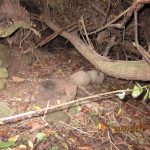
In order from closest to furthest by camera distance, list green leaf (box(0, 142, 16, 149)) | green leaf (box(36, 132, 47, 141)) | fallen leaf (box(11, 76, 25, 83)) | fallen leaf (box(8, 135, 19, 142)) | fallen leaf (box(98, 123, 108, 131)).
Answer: green leaf (box(0, 142, 16, 149)) < fallen leaf (box(8, 135, 19, 142)) < green leaf (box(36, 132, 47, 141)) < fallen leaf (box(98, 123, 108, 131)) < fallen leaf (box(11, 76, 25, 83))

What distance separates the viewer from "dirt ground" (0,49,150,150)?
324 cm

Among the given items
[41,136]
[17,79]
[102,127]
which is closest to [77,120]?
[102,127]

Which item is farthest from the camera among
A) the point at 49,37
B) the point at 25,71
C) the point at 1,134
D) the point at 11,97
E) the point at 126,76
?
the point at 49,37

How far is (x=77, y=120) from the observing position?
3.73 metres

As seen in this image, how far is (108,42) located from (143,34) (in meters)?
0.64

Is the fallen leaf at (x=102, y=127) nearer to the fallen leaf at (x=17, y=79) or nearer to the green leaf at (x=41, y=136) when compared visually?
the green leaf at (x=41, y=136)

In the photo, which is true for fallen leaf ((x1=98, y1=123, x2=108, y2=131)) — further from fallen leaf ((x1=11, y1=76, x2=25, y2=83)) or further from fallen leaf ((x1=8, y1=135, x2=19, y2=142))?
fallen leaf ((x1=11, y1=76, x2=25, y2=83))

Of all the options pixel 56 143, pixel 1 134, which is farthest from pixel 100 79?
pixel 1 134

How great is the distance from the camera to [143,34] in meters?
4.82

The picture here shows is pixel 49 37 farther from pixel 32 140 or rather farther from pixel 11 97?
pixel 32 140

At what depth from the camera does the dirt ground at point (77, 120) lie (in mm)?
3238

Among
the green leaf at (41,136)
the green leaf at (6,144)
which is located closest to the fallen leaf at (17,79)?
the green leaf at (41,136)

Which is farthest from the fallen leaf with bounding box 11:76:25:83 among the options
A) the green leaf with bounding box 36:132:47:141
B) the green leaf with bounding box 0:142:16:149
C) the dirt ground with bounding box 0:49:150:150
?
the green leaf with bounding box 0:142:16:149

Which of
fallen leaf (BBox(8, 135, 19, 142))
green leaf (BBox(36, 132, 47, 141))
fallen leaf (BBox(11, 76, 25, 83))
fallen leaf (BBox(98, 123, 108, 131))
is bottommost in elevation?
fallen leaf (BBox(98, 123, 108, 131))
